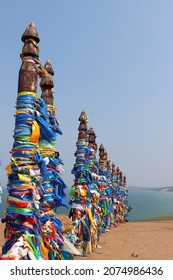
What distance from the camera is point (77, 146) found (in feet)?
33.7

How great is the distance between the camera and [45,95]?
19.9ft

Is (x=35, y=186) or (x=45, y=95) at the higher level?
(x=45, y=95)

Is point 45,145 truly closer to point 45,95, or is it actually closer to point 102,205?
point 45,95

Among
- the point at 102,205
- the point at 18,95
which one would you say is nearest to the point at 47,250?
the point at 18,95

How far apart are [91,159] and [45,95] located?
6061 mm

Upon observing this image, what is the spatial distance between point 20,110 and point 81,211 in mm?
5899

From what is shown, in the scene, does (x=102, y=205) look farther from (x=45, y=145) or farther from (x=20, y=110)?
(x=20, y=110)

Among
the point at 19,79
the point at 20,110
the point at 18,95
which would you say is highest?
the point at 19,79

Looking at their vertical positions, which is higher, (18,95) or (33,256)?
(18,95)

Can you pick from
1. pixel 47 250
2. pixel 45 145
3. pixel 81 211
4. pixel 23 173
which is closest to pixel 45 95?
pixel 45 145

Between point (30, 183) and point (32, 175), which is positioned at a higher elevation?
point (32, 175)
